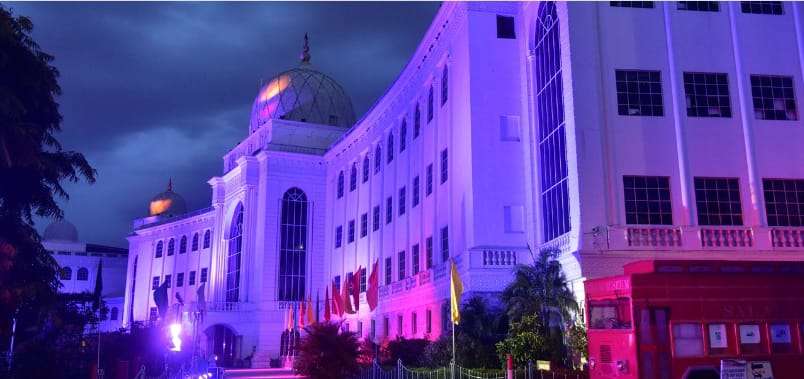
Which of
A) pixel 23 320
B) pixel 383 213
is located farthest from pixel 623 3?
pixel 23 320

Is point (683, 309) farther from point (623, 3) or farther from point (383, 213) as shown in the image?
point (383, 213)

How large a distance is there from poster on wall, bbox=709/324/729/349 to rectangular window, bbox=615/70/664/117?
1039cm

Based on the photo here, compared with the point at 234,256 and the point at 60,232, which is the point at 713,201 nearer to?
the point at 234,256

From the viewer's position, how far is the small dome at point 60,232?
89.3 metres

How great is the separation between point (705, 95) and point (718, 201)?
365cm

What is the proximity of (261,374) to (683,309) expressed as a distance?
3046cm

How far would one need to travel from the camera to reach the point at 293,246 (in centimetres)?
5250

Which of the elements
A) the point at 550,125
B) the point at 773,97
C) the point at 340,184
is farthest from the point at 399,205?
the point at 773,97

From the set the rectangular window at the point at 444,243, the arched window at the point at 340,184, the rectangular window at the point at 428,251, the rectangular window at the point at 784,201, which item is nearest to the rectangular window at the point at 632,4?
the rectangular window at the point at 784,201

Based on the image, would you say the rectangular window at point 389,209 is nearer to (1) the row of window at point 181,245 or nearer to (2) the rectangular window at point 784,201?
(2) the rectangular window at point 784,201

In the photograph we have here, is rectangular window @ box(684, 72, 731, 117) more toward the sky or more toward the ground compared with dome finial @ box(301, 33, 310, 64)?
more toward the ground

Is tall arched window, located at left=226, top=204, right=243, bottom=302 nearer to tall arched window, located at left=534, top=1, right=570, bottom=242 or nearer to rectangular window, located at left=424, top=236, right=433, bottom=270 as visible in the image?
rectangular window, located at left=424, top=236, right=433, bottom=270

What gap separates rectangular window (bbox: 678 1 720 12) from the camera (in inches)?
1017

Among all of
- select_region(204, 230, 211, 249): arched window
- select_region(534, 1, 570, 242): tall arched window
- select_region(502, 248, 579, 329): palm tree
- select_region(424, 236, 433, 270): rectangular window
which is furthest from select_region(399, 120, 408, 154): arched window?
select_region(204, 230, 211, 249): arched window
